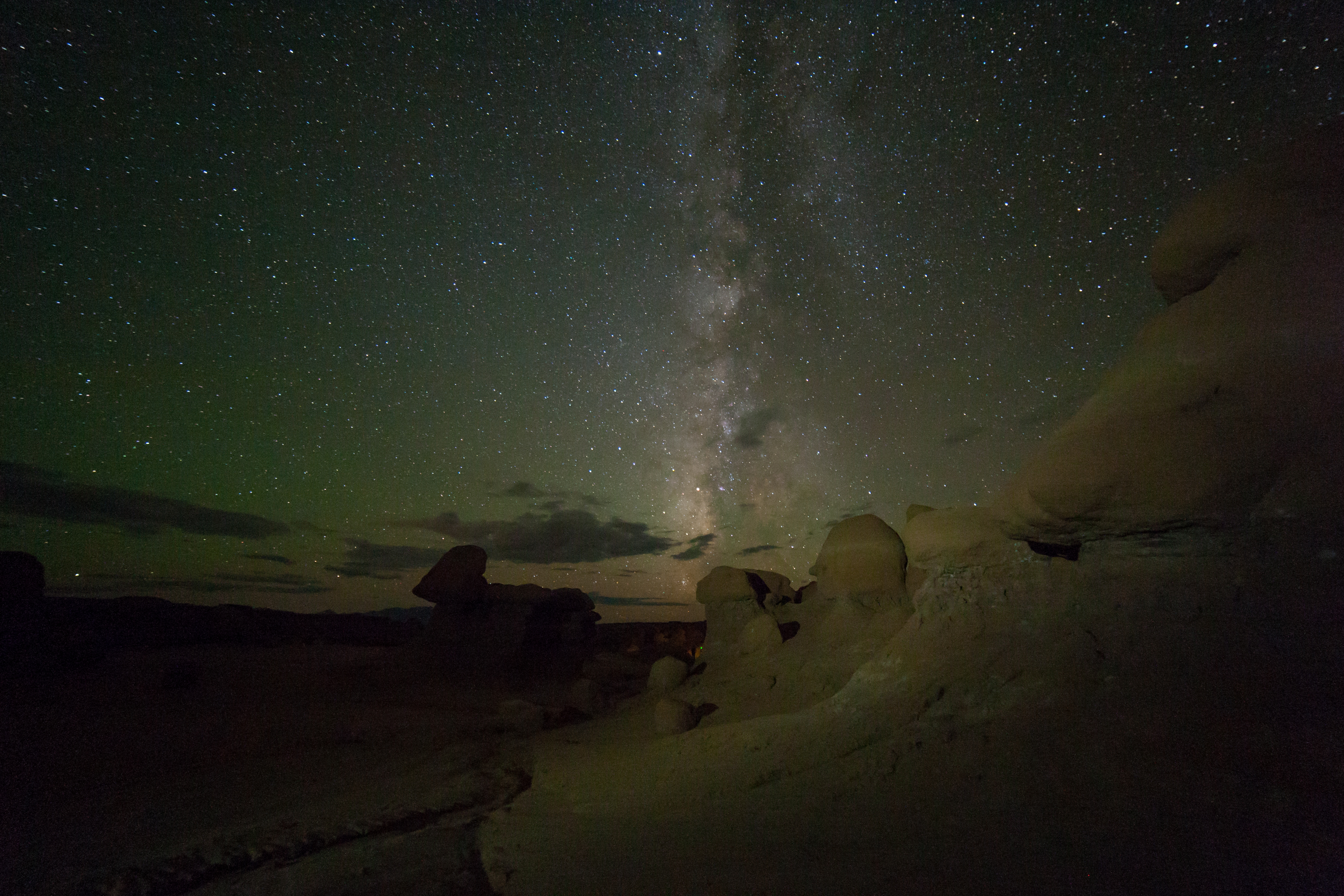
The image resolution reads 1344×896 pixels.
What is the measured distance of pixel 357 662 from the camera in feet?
58.0

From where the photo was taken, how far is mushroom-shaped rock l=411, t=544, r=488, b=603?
17.7m

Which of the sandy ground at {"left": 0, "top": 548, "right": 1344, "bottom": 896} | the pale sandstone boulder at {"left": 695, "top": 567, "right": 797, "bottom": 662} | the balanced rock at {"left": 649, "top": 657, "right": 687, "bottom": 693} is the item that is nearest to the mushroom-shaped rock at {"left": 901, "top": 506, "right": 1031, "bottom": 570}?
the sandy ground at {"left": 0, "top": 548, "right": 1344, "bottom": 896}

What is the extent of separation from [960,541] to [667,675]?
8159 mm

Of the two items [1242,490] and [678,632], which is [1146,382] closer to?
[1242,490]

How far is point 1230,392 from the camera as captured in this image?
3660mm

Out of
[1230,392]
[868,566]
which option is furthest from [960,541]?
[868,566]

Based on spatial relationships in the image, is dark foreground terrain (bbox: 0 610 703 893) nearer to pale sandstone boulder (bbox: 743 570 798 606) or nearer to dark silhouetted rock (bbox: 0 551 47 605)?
dark silhouetted rock (bbox: 0 551 47 605)

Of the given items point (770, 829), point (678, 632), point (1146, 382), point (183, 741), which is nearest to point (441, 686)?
point (183, 741)

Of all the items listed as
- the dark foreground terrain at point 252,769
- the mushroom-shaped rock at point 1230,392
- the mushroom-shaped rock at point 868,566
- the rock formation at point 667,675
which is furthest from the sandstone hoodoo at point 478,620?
the mushroom-shaped rock at point 1230,392

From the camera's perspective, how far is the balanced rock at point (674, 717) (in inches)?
306

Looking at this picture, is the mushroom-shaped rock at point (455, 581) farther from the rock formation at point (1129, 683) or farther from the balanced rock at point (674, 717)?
the rock formation at point (1129, 683)

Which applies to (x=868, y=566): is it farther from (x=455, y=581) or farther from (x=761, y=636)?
(x=455, y=581)

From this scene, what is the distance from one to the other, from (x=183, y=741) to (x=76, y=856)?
525cm

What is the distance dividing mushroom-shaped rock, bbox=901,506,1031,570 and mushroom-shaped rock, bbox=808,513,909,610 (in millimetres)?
3833
